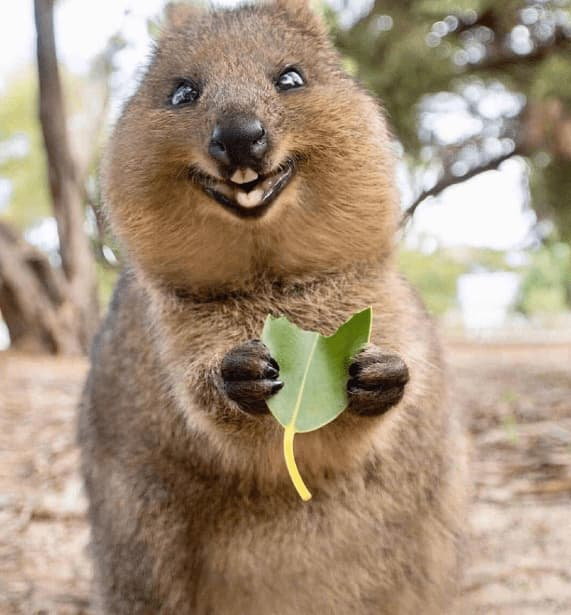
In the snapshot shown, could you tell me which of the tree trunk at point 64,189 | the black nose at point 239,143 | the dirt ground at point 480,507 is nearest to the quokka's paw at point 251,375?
the black nose at point 239,143

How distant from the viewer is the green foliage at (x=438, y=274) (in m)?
20.3

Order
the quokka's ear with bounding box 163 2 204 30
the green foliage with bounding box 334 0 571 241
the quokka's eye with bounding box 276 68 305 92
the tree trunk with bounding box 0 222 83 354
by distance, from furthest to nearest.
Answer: the tree trunk with bounding box 0 222 83 354
the green foliage with bounding box 334 0 571 241
the quokka's ear with bounding box 163 2 204 30
the quokka's eye with bounding box 276 68 305 92

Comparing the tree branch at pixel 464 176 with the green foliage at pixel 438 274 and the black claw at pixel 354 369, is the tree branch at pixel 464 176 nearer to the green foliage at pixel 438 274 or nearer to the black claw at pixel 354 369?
the green foliage at pixel 438 274

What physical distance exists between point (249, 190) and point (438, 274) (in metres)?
18.8

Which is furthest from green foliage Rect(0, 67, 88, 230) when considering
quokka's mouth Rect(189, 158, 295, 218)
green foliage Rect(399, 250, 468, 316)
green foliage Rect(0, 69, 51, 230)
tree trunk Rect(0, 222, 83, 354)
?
quokka's mouth Rect(189, 158, 295, 218)

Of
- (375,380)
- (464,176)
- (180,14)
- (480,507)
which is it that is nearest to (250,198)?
(375,380)

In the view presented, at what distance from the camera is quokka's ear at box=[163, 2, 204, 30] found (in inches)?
128

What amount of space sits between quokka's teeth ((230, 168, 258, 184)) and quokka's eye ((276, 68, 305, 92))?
1.60 ft

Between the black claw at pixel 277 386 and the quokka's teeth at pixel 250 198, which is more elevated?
the quokka's teeth at pixel 250 198

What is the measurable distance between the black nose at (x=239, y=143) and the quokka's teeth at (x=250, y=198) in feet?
0.36

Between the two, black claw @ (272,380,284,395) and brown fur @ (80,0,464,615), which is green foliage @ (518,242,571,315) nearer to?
brown fur @ (80,0,464,615)

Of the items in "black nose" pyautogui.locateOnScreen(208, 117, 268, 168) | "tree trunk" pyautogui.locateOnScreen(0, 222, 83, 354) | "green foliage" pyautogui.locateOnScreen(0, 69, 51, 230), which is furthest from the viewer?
"green foliage" pyautogui.locateOnScreen(0, 69, 51, 230)

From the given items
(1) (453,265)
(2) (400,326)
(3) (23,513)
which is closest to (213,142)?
(2) (400,326)

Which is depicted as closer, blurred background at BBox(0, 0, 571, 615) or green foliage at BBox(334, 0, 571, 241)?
blurred background at BBox(0, 0, 571, 615)
